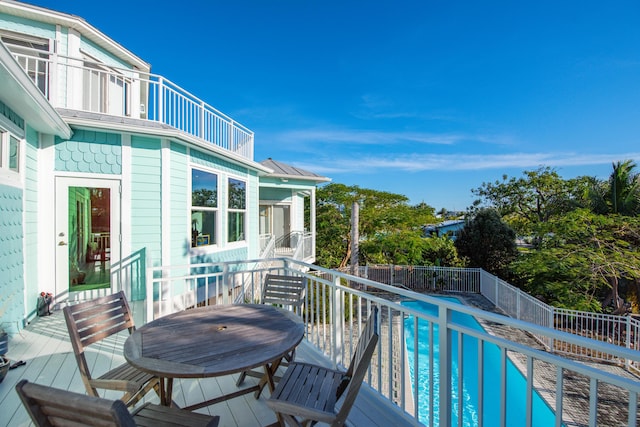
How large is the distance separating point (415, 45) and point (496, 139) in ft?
43.8

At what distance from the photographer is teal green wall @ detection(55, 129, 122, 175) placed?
4.64 metres

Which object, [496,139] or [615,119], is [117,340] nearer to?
[615,119]

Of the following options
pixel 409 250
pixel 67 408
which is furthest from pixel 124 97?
pixel 409 250

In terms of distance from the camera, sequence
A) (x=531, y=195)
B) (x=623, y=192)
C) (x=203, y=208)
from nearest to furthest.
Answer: (x=203, y=208)
(x=623, y=192)
(x=531, y=195)

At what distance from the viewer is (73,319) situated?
1962mm

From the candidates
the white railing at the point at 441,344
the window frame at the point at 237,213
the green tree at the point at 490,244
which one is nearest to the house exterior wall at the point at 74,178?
the window frame at the point at 237,213

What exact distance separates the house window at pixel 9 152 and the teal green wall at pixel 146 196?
4.54ft

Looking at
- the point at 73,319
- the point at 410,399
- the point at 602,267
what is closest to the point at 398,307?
the point at 73,319

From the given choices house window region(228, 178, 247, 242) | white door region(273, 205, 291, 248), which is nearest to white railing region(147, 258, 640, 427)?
house window region(228, 178, 247, 242)

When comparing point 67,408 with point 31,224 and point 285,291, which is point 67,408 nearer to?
point 285,291

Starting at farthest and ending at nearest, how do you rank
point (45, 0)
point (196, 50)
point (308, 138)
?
1. point (308, 138)
2. point (196, 50)
3. point (45, 0)

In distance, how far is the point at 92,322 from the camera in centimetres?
212

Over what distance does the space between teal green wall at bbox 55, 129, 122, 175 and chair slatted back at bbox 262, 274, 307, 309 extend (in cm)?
353

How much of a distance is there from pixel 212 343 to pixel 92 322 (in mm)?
954
